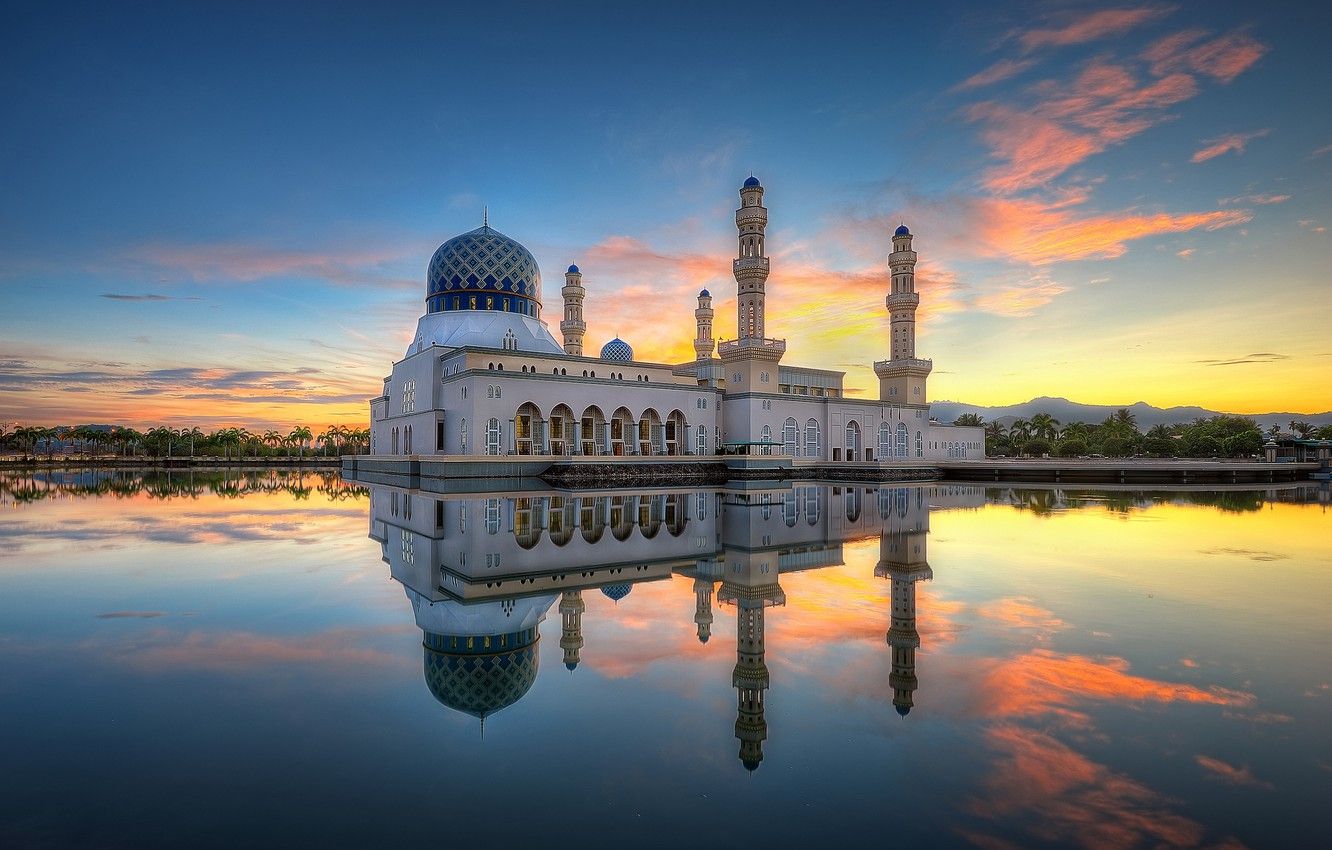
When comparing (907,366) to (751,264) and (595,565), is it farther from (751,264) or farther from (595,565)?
(595,565)

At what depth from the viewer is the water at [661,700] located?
3.19 metres

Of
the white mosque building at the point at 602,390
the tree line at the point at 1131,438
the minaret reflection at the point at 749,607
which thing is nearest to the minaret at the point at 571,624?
the minaret reflection at the point at 749,607

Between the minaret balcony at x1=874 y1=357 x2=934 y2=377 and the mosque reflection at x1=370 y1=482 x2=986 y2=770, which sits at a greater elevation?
the minaret balcony at x1=874 y1=357 x2=934 y2=377

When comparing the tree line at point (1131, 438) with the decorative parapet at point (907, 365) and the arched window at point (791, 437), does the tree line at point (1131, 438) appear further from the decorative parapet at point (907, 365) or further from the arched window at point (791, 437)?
the arched window at point (791, 437)

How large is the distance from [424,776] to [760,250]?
36.9 meters

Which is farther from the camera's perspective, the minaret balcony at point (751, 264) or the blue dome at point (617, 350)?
the blue dome at point (617, 350)

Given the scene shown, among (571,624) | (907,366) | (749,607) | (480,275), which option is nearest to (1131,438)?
(907,366)

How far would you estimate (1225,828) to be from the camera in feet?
10.1

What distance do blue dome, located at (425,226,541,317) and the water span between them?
1185 inches

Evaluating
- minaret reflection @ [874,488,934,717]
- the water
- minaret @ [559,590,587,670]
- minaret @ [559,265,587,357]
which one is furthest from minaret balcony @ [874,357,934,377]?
minaret @ [559,590,587,670]

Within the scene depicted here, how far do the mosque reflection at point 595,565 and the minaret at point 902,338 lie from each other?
83.9 feet

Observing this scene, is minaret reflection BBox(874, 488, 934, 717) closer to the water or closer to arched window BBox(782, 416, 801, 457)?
the water

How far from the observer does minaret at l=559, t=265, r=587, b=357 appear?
4981cm

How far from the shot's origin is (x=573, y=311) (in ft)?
164
